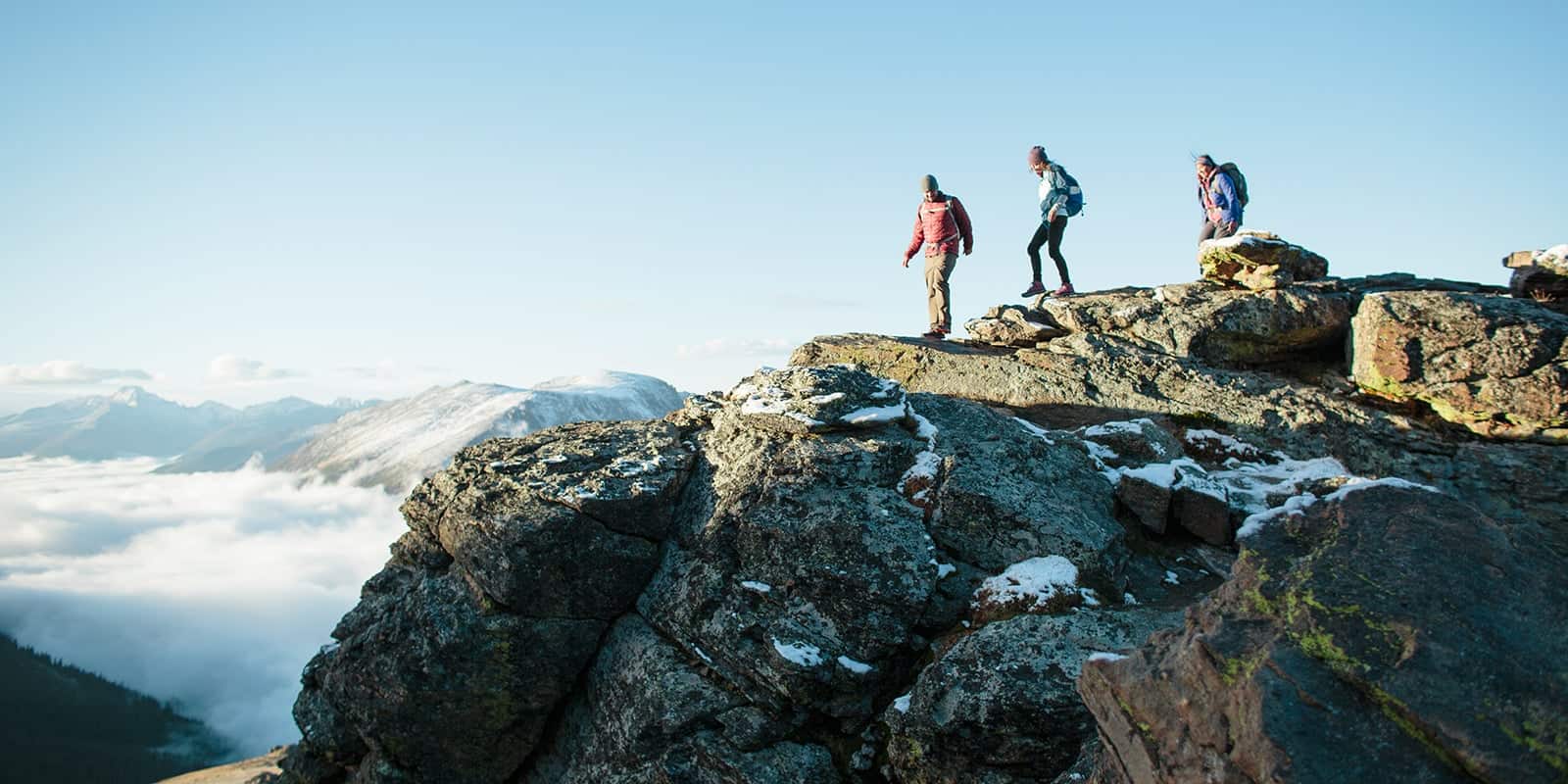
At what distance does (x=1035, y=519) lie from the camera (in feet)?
46.5

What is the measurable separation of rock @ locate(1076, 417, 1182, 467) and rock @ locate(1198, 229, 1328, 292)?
7.39m

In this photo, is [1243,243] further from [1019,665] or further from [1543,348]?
[1019,665]

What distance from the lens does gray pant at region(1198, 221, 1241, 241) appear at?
23609mm

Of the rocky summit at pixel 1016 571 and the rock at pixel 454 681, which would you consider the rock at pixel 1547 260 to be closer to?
the rocky summit at pixel 1016 571

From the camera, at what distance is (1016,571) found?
1331cm

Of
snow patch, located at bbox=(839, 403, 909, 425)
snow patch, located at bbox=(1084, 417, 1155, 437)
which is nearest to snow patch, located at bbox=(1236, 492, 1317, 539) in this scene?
snow patch, located at bbox=(839, 403, 909, 425)

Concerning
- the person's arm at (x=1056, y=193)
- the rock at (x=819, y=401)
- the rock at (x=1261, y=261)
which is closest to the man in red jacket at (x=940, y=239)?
the person's arm at (x=1056, y=193)

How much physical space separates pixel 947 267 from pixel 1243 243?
813cm

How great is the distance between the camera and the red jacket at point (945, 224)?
23938mm

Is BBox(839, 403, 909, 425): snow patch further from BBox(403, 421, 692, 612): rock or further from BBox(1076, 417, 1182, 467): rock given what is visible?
BBox(1076, 417, 1182, 467): rock

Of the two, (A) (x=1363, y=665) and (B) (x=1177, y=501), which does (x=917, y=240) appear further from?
(A) (x=1363, y=665)

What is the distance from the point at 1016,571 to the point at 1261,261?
1459 cm

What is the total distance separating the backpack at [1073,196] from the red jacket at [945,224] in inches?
129

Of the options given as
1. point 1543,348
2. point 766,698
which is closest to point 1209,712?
point 766,698
